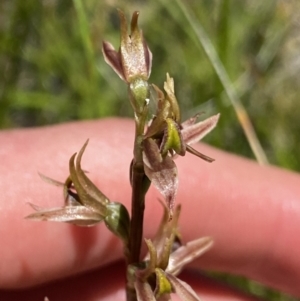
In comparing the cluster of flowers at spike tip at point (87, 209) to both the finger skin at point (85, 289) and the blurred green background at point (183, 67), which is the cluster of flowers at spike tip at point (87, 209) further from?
the blurred green background at point (183, 67)

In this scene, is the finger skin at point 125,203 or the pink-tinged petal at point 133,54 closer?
the pink-tinged petal at point 133,54

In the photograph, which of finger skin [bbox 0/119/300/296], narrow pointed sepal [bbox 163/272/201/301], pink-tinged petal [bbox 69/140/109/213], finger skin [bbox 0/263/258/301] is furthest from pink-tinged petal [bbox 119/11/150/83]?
finger skin [bbox 0/263/258/301]

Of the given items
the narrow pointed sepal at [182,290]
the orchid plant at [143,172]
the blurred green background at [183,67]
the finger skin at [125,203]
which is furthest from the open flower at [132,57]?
the blurred green background at [183,67]

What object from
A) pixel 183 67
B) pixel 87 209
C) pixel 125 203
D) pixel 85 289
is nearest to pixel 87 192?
pixel 87 209

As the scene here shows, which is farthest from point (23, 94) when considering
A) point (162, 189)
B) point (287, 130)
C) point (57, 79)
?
point (162, 189)

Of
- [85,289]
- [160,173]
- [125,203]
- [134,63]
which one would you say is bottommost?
[85,289]

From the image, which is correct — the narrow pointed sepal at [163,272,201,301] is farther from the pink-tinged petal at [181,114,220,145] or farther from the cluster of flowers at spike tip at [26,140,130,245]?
the pink-tinged petal at [181,114,220,145]

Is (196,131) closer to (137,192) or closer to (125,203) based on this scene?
(137,192)

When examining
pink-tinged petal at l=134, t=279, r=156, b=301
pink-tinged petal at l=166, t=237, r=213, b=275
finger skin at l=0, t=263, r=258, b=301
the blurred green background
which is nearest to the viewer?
pink-tinged petal at l=134, t=279, r=156, b=301
